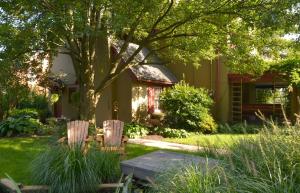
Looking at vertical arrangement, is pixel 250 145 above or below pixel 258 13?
below

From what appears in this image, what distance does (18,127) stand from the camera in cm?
1478

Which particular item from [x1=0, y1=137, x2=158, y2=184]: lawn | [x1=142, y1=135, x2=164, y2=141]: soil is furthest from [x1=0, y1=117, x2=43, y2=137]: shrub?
[x1=142, y1=135, x2=164, y2=141]: soil

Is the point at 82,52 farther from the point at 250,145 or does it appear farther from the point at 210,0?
the point at 250,145

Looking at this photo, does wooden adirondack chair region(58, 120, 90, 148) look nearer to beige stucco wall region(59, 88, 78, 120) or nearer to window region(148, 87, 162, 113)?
window region(148, 87, 162, 113)

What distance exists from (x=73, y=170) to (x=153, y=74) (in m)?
13.5

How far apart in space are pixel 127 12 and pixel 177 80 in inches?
415

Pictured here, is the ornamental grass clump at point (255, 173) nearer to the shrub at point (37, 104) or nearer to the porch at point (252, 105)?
the porch at point (252, 105)

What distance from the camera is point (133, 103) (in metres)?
19.2

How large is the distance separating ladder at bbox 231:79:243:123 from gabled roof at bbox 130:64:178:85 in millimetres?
2950

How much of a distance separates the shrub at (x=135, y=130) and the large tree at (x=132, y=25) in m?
1.77

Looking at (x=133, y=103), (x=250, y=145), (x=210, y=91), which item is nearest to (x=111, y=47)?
(x=133, y=103)

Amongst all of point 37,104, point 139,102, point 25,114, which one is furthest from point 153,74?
point 37,104

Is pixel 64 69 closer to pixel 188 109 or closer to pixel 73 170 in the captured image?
pixel 188 109

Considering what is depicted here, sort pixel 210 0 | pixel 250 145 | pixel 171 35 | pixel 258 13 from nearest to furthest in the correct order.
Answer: pixel 250 145, pixel 258 13, pixel 210 0, pixel 171 35
